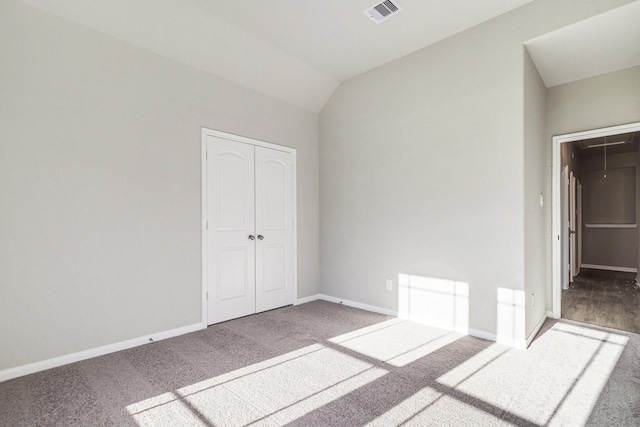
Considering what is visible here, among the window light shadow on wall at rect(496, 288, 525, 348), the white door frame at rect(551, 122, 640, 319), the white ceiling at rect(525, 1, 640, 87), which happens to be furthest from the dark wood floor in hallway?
the white ceiling at rect(525, 1, 640, 87)

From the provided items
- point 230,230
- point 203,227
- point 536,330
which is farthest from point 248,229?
point 536,330

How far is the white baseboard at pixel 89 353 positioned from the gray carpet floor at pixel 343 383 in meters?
0.07

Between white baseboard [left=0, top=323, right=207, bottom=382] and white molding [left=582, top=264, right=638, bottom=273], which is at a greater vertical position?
white baseboard [left=0, top=323, right=207, bottom=382]

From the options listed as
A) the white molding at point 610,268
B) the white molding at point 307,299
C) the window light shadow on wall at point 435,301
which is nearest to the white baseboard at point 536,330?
the window light shadow on wall at point 435,301

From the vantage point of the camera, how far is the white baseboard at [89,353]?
2420 millimetres

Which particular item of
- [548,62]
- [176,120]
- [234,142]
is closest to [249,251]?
[234,142]

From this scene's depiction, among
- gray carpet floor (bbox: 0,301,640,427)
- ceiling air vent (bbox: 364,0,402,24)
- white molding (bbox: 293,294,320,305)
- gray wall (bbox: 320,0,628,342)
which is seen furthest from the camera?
white molding (bbox: 293,294,320,305)

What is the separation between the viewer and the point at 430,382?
2312 millimetres

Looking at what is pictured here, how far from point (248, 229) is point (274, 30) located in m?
2.20

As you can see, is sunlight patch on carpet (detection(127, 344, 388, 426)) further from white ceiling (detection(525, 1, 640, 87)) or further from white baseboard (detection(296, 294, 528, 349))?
white ceiling (detection(525, 1, 640, 87))

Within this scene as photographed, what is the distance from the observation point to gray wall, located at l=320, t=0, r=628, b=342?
300 cm

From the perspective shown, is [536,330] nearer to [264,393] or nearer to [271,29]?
[264,393]

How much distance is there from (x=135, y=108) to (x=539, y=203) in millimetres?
4195

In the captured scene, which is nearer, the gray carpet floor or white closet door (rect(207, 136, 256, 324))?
the gray carpet floor
